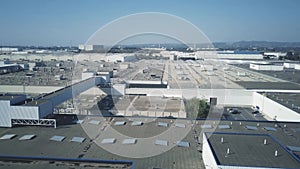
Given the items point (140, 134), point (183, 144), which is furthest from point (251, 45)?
point (183, 144)

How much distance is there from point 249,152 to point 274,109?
19.7 feet

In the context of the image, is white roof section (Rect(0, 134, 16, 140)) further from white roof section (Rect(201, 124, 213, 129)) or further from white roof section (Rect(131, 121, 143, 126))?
white roof section (Rect(201, 124, 213, 129))

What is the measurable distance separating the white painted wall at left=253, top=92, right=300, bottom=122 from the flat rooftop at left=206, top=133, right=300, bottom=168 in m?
3.99

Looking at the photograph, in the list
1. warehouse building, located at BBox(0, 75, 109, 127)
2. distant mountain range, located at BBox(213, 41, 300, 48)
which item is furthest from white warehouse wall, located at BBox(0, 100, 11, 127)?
distant mountain range, located at BBox(213, 41, 300, 48)

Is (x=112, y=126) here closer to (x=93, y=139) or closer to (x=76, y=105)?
(x=93, y=139)

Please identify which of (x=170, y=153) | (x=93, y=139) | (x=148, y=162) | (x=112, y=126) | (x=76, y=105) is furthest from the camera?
(x=76, y=105)

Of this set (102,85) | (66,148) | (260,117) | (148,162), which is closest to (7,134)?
(66,148)

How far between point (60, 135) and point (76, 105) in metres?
3.91

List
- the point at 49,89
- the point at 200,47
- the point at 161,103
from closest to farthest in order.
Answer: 1. the point at 161,103
2. the point at 49,89
3. the point at 200,47

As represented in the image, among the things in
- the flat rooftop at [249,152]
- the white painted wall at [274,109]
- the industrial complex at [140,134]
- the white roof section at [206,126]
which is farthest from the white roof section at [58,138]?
the white painted wall at [274,109]

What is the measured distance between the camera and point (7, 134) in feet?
17.4

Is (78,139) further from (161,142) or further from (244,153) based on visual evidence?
(244,153)

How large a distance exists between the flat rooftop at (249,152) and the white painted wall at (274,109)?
3.99m

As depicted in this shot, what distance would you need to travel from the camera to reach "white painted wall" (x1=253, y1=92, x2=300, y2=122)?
791 cm
